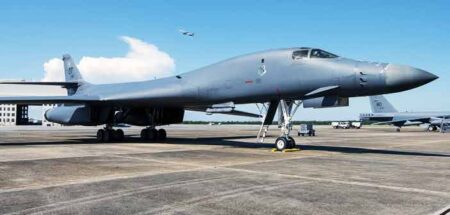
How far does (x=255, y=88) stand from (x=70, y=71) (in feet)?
62.6

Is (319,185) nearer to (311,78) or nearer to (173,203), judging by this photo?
(173,203)

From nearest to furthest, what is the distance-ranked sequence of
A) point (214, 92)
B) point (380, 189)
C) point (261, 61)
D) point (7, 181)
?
1. point (380, 189)
2. point (7, 181)
3. point (261, 61)
4. point (214, 92)

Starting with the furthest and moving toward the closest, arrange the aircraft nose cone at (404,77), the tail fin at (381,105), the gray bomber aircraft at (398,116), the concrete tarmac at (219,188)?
the tail fin at (381,105) → the gray bomber aircraft at (398,116) → the aircraft nose cone at (404,77) → the concrete tarmac at (219,188)

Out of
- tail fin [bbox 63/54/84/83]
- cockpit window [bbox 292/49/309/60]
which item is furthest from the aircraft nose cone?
tail fin [bbox 63/54/84/83]

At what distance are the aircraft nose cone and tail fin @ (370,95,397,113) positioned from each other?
60.6 meters

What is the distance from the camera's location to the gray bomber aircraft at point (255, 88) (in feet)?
43.0

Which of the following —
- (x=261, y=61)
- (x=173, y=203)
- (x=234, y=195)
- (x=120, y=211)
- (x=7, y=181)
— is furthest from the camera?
(x=261, y=61)

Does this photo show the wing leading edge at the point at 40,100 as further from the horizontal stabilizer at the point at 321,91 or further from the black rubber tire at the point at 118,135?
the horizontal stabilizer at the point at 321,91

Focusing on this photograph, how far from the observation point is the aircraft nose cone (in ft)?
40.0

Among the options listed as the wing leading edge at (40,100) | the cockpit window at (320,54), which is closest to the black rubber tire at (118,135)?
the wing leading edge at (40,100)

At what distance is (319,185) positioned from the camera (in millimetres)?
7535

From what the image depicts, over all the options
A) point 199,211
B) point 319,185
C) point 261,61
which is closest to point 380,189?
point 319,185

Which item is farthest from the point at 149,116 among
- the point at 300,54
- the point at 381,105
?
the point at 381,105

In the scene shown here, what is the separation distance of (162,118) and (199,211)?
18.5 meters
